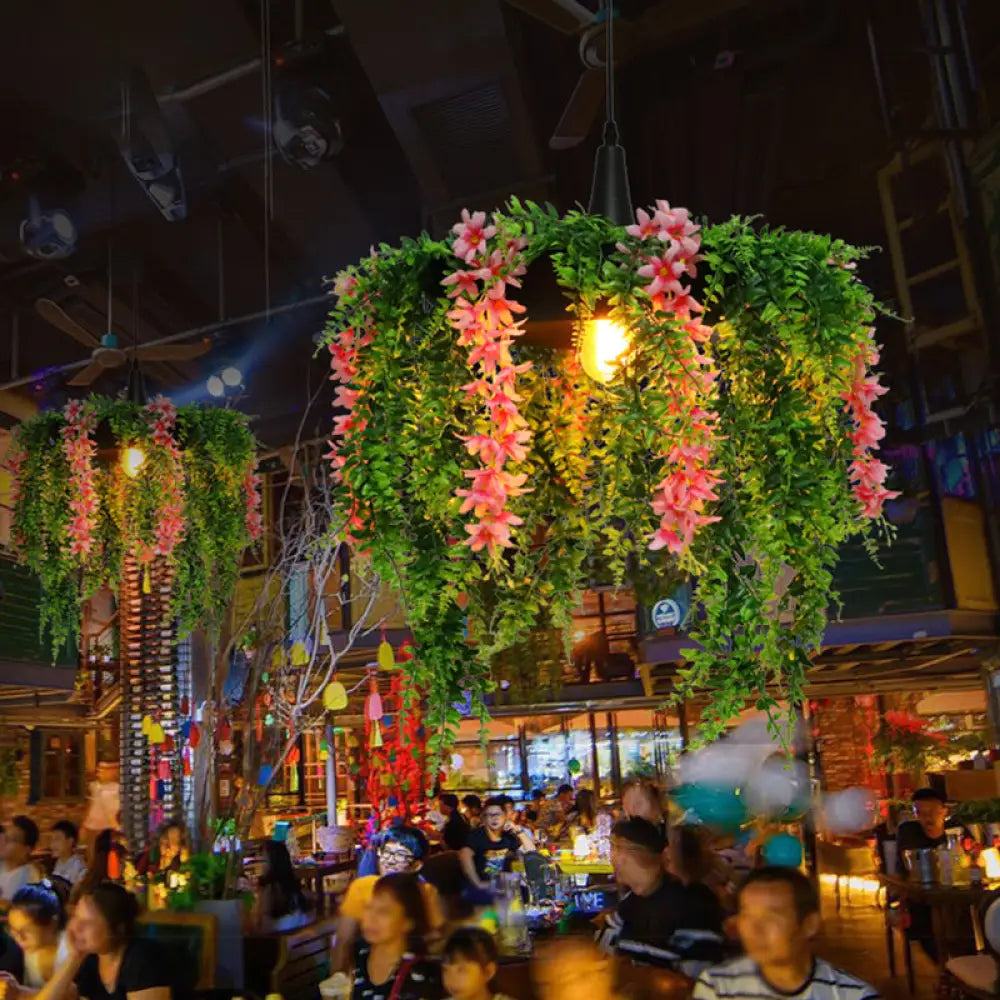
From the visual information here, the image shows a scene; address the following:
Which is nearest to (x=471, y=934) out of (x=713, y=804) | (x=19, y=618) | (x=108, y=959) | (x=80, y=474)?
(x=108, y=959)

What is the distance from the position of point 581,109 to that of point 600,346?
9.86 feet

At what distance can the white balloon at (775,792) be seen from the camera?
11523 millimetres

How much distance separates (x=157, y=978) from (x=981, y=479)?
8879 millimetres

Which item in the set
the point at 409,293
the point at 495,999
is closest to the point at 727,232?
the point at 409,293

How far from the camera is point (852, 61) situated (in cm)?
824

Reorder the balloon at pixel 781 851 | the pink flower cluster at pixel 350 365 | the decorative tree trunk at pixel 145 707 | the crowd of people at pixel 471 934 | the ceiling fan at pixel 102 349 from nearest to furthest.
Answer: the pink flower cluster at pixel 350 365
the crowd of people at pixel 471 934
the balloon at pixel 781 851
the ceiling fan at pixel 102 349
the decorative tree trunk at pixel 145 707

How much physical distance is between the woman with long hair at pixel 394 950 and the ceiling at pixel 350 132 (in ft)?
12.1

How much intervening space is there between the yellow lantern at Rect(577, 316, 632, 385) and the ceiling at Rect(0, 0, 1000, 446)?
8.19ft

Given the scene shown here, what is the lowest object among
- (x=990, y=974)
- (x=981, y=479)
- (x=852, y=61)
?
(x=990, y=974)

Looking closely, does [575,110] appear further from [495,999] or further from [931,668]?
[931,668]

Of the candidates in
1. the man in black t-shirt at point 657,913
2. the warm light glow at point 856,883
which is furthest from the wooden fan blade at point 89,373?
the warm light glow at point 856,883

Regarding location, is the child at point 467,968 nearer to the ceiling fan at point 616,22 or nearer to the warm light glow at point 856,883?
the ceiling fan at point 616,22

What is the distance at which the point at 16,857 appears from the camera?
613cm

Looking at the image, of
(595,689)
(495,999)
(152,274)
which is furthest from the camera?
(595,689)
